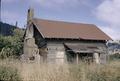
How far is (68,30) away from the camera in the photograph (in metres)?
38.0

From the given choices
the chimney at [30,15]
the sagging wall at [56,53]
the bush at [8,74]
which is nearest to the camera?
the bush at [8,74]

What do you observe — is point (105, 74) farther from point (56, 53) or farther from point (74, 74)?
point (56, 53)

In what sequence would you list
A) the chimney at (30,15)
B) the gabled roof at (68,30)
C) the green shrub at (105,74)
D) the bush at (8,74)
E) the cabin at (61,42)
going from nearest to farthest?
the green shrub at (105,74) → the bush at (8,74) → the cabin at (61,42) → the gabled roof at (68,30) → the chimney at (30,15)

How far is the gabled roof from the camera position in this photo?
35500 millimetres

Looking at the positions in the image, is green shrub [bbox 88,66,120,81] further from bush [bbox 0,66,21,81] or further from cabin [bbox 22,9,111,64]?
cabin [bbox 22,9,111,64]

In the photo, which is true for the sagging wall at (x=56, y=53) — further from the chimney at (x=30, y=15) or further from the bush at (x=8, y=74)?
the bush at (x=8, y=74)

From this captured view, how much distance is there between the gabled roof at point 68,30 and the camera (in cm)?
3550

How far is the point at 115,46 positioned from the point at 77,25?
1910 cm

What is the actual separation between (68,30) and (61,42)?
3041 mm

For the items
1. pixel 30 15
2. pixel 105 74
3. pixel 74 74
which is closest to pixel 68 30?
pixel 30 15

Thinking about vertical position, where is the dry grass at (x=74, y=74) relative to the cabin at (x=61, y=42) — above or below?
below

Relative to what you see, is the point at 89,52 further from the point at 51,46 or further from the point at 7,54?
the point at 7,54

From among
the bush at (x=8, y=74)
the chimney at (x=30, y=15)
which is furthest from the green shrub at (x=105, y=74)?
the chimney at (x=30, y=15)

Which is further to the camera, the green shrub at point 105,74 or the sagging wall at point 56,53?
the sagging wall at point 56,53
